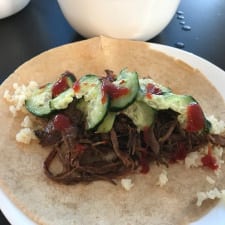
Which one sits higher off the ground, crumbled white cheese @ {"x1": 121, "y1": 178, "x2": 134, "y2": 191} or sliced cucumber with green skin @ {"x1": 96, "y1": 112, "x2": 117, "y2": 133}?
sliced cucumber with green skin @ {"x1": 96, "y1": 112, "x2": 117, "y2": 133}

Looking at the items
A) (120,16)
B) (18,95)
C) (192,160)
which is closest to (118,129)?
(192,160)

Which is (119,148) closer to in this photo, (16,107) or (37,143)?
(37,143)

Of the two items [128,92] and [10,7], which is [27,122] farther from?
[10,7]

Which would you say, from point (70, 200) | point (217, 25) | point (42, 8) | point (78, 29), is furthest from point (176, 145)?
point (42, 8)

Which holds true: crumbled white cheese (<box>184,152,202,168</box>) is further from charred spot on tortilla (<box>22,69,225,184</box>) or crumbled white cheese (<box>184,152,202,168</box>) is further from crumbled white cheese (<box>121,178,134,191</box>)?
crumbled white cheese (<box>121,178,134,191</box>)

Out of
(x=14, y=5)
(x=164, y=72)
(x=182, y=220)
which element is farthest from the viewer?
(x=14, y=5)

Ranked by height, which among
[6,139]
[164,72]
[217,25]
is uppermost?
[6,139]

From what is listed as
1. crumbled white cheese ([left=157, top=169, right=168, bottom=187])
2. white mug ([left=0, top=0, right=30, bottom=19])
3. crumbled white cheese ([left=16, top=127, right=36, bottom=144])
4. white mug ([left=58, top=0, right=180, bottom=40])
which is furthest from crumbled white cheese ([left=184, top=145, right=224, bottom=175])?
white mug ([left=0, top=0, right=30, bottom=19])
